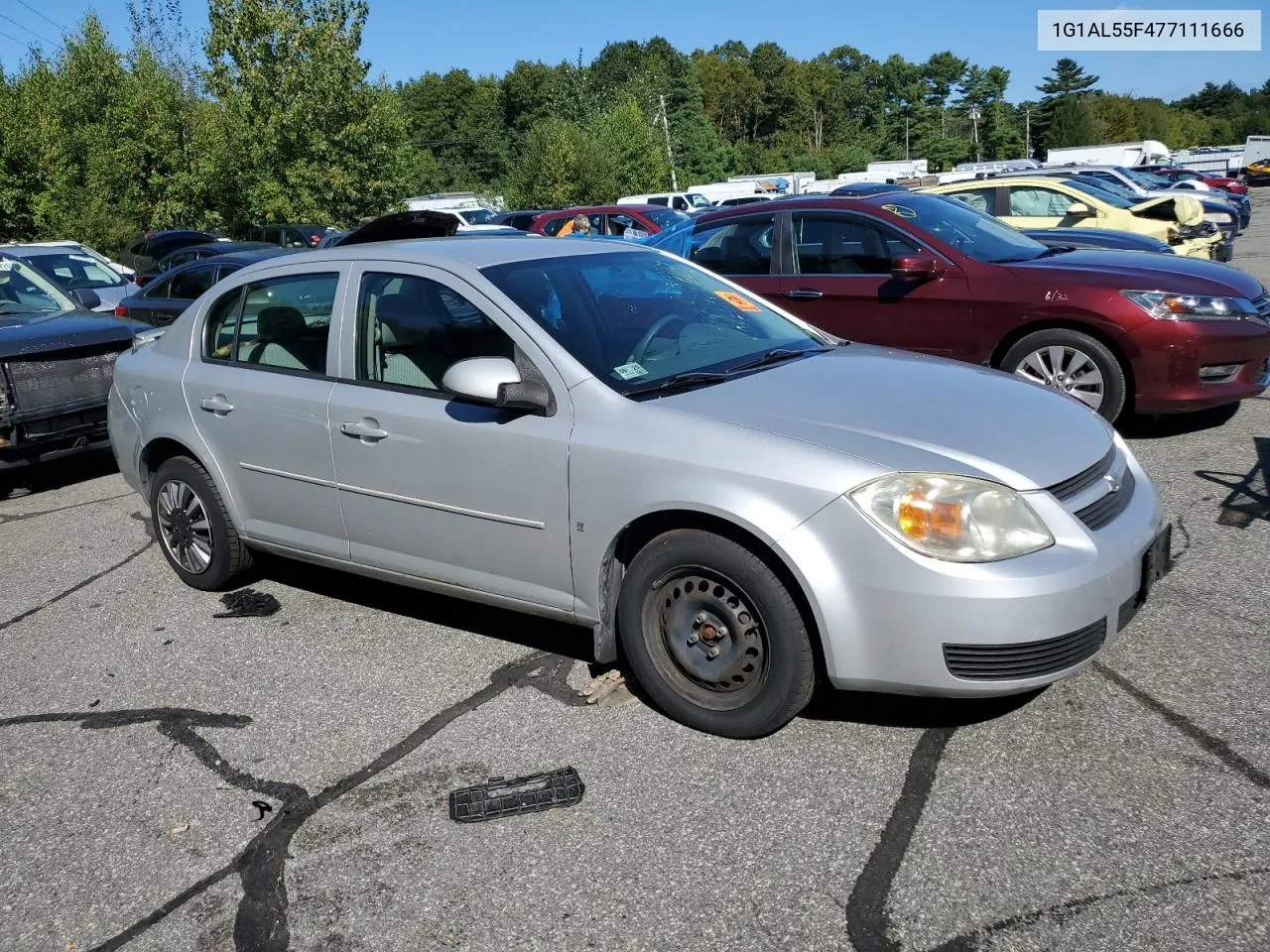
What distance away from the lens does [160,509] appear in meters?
5.58

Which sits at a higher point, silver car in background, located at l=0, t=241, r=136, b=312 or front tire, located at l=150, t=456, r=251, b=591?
silver car in background, located at l=0, t=241, r=136, b=312

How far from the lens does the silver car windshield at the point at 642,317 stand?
4062 mm

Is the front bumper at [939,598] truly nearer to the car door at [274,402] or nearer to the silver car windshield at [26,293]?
the car door at [274,402]

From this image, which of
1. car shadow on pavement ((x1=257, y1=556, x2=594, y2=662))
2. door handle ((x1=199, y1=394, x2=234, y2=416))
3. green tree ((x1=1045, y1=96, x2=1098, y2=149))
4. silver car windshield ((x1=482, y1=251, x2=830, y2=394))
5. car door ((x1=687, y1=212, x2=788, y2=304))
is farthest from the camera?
green tree ((x1=1045, y1=96, x2=1098, y2=149))

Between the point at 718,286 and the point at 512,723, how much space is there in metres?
2.09

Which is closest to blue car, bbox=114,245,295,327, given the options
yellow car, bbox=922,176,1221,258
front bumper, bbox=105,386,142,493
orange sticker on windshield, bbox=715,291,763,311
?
front bumper, bbox=105,386,142,493

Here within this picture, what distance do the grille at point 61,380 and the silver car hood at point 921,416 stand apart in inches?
214

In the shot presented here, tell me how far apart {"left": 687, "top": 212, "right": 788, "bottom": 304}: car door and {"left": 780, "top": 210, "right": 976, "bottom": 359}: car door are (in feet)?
0.49

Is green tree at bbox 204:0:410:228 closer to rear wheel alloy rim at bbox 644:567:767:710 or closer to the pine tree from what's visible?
rear wheel alloy rim at bbox 644:567:767:710

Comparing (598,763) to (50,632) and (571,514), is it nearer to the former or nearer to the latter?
(571,514)

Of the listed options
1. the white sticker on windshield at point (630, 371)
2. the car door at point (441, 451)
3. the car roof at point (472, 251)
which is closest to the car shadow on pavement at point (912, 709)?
the car door at point (441, 451)

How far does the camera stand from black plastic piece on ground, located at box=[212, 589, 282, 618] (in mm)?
5219

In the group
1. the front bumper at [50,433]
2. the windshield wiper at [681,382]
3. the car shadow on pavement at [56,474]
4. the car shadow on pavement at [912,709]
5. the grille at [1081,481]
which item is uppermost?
the windshield wiper at [681,382]

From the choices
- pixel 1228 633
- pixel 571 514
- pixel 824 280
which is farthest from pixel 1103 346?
pixel 571 514
